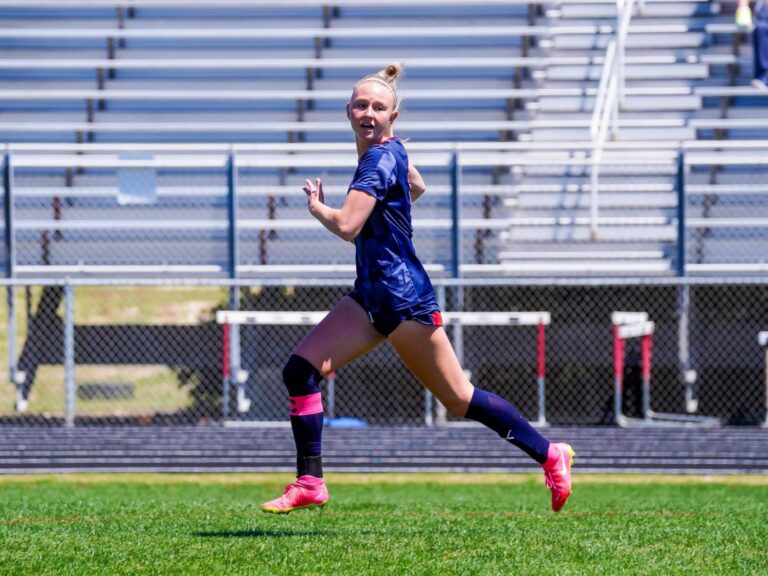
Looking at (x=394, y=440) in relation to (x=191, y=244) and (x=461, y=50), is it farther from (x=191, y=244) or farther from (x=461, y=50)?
(x=461, y=50)

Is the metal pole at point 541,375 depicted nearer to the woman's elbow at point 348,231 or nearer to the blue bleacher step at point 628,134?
the blue bleacher step at point 628,134

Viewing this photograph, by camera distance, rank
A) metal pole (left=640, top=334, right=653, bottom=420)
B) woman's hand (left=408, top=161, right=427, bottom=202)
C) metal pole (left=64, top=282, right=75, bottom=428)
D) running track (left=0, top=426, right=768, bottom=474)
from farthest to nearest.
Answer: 1. metal pole (left=640, top=334, right=653, bottom=420)
2. metal pole (left=64, top=282, right=75, bottom=428)
3. running track (left=0, top=426, right=768, bottom=474)
4. woman's hand (left=408, top=161, right=427, bottom=202)

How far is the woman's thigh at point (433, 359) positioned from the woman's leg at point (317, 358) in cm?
12

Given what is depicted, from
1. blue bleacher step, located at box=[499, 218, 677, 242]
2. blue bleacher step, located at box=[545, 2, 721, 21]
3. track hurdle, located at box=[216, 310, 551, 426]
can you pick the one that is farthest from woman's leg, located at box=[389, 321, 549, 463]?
blue bleacher step, located at box=[545, 2, 721, 21]

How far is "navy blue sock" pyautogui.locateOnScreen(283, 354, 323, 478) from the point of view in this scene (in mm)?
5718

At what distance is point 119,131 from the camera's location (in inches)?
649

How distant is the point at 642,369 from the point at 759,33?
14.4 feet

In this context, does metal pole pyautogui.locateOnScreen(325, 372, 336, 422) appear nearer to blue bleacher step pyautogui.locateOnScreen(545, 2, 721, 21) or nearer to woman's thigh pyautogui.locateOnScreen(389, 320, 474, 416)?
blue bleacher step pyautogui.locateOnScreen(545, 2, 721, 21)

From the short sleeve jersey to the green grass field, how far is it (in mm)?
980

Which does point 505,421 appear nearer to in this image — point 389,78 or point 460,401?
A: point 460,401

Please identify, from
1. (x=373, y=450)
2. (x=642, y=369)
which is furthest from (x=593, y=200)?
(x=373, y=450)

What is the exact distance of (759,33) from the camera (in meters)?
15.7

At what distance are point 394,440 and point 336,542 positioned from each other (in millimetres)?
6929

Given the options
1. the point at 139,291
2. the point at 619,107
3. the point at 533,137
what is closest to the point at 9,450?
the point at 533,137
